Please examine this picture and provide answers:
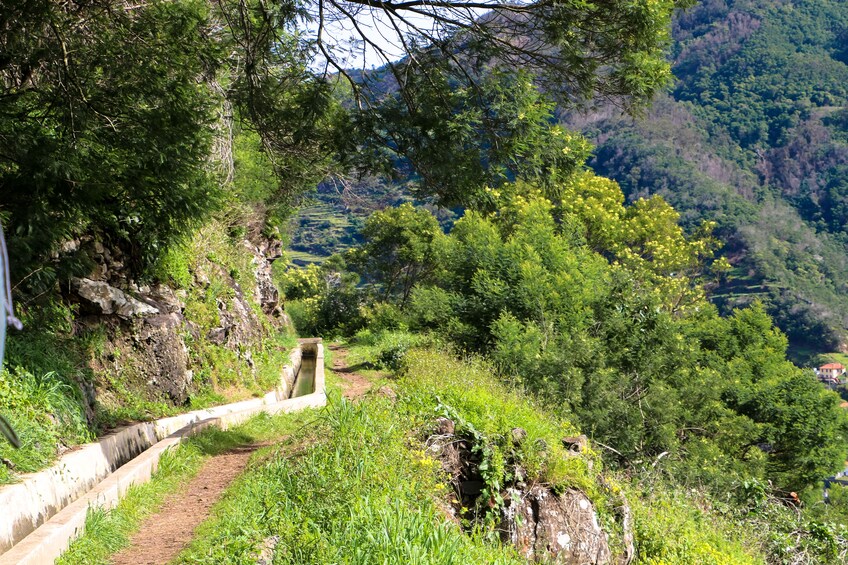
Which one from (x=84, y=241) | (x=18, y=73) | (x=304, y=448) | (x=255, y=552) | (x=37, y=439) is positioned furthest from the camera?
(x=84, y=241)

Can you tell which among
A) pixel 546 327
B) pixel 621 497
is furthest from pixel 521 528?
pixel 546 327

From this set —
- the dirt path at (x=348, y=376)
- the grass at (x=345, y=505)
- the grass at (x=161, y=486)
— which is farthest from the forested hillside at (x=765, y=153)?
the grass at (x=345, y=505)

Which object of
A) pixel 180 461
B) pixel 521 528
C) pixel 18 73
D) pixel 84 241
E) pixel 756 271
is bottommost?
pixel 756 271

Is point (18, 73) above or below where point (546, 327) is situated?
above

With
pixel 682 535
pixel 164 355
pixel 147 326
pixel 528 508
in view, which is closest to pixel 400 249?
pixel 164 355

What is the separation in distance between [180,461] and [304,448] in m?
1.95

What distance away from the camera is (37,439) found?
286 inches

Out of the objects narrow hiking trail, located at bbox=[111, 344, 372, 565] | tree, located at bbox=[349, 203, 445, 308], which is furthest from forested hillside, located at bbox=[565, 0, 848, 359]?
narrow hiking trail, located at bbox=[111, 344, 372, 565]

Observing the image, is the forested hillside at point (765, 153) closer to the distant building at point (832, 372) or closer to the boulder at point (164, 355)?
the distant building at point (832, 372)

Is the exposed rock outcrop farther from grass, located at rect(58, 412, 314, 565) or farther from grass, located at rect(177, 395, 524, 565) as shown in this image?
grass, located at rect(58, 412, 314, 565)

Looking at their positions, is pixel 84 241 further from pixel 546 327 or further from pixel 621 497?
pixel 546 327

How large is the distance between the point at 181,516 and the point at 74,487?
0.98 meters

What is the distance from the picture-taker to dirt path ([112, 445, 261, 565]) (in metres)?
6.23

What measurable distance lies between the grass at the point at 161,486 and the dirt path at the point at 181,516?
0.08 metres
